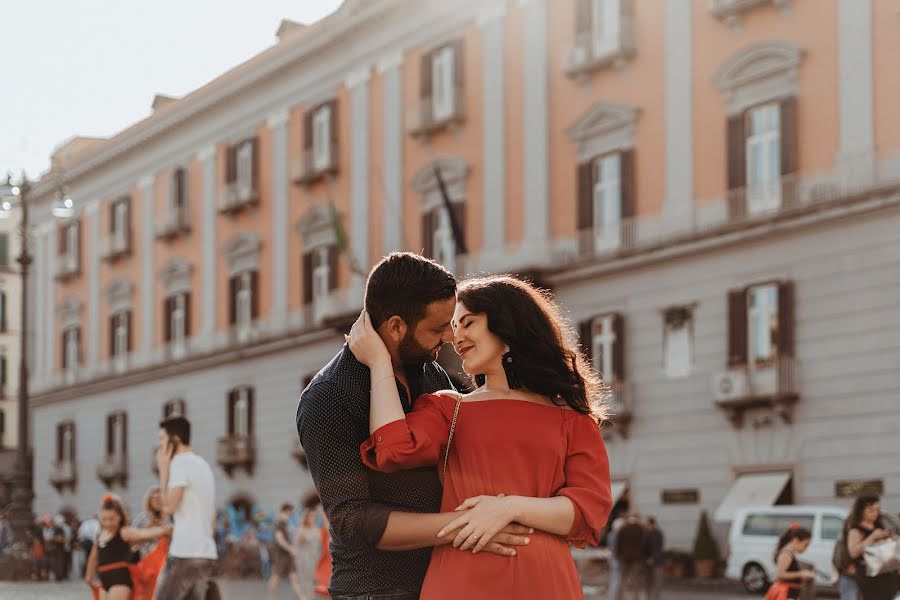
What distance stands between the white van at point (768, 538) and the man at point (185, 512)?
51.5 feet

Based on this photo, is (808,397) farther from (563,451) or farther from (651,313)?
(563,451)

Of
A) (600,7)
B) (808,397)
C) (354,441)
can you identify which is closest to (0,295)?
(600,7)

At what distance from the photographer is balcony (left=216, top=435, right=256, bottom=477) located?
4159 cm

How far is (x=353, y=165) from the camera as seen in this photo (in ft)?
127

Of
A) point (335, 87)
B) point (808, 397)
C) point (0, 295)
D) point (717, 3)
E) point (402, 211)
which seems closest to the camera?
point (808, 397)

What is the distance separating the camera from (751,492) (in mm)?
26734

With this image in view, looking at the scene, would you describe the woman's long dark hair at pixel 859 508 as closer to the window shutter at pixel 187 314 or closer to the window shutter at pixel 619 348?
the window shutter at pixel 619 348

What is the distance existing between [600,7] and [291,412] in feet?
48.6

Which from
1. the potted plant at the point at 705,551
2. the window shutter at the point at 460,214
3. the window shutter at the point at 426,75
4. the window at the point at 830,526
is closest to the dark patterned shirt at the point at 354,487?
the window at the point at 830,526

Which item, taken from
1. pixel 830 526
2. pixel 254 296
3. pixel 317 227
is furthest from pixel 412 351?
pixel 254 296

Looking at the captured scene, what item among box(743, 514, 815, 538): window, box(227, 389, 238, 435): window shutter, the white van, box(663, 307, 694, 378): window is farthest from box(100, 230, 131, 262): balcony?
box(743, 514, 815, 538): window

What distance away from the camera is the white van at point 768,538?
23.9 meters

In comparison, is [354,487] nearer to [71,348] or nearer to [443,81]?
[443,81]

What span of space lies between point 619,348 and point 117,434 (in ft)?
81.3
